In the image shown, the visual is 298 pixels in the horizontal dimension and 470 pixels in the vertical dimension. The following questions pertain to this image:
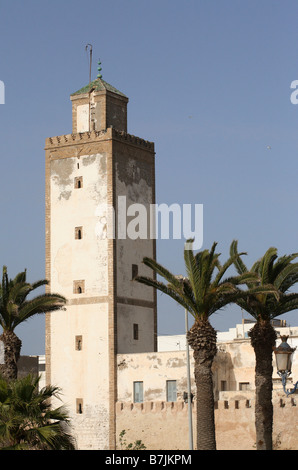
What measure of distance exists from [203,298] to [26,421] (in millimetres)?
8644

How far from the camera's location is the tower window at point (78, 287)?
57031 millimetres

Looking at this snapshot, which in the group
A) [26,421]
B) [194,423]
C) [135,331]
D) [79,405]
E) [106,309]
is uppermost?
[106,309]

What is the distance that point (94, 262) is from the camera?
5688 centimetres

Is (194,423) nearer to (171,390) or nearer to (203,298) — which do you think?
(171,390)

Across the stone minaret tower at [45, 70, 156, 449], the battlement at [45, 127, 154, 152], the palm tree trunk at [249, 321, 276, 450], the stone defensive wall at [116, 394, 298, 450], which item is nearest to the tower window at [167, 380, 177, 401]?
the stone defensive wall at [116, 394, 298, 450]

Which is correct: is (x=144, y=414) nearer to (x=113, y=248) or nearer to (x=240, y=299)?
(x=113, y=248)

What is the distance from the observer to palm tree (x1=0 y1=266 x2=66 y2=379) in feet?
144

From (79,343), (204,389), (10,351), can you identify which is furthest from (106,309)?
(204,389)

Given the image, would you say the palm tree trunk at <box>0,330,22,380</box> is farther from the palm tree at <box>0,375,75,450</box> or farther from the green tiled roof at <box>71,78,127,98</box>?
the green tiled roof at <box>71,78,127,98</box>

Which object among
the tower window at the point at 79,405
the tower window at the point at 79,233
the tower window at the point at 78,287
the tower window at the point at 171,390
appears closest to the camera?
the tower window at the point at 171,390

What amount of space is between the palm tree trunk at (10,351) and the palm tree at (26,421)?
11.5 m

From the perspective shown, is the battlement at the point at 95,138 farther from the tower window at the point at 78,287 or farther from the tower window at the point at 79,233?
the tower window at the point at 78,287

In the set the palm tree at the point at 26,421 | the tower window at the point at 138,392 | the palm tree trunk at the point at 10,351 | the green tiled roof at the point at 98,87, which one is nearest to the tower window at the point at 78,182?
the green tiled roof at the point at 98,87
